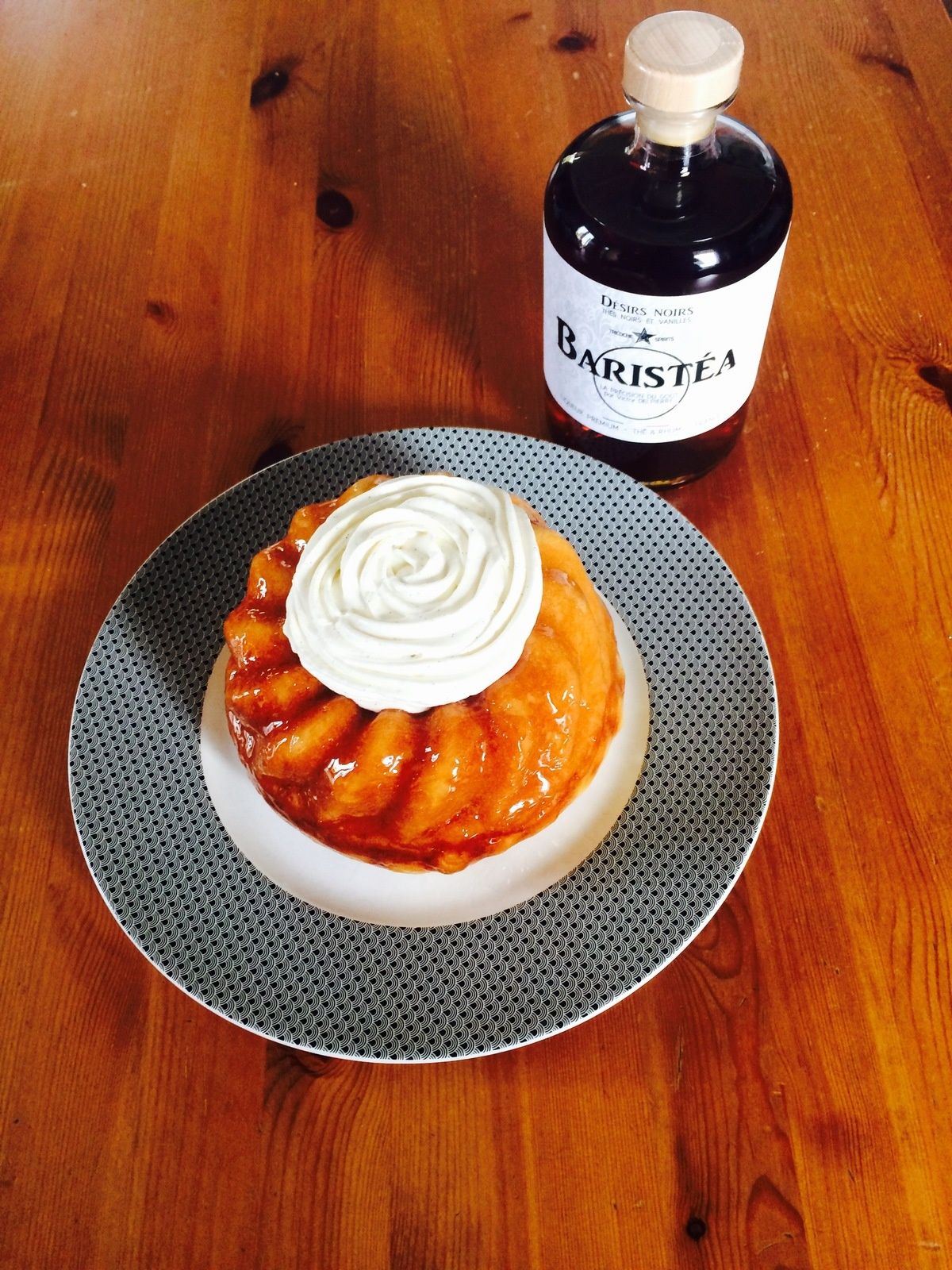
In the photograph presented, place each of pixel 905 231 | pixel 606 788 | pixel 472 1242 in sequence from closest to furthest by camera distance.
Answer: pixel 472 1242, pixel 606 788, pixel 905 231

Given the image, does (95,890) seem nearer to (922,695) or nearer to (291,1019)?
(291,1019)

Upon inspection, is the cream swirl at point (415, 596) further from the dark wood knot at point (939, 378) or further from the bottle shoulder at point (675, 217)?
the dark wood knot at point (939, 378)

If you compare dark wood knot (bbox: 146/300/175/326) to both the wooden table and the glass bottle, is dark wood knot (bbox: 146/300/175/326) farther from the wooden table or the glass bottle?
the glass bottle

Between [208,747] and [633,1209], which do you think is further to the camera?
[208,747]

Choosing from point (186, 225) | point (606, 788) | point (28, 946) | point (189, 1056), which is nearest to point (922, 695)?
point (606, 788)

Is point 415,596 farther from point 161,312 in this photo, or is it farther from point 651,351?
Result: point 161,312

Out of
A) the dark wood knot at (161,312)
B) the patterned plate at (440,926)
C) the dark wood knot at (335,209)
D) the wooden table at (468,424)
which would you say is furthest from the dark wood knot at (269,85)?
the patterned plate at (440,926)

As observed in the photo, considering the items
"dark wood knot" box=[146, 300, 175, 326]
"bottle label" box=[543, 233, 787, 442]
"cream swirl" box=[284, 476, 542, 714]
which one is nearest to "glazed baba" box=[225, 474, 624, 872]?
"cream swirl" box=[284, 476, 542, 714]
